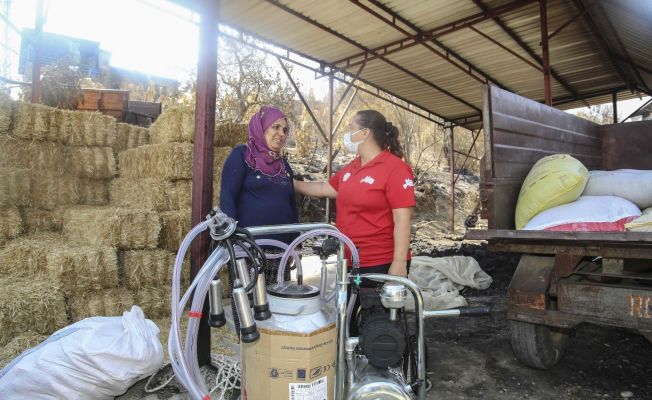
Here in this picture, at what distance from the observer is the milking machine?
1506mm

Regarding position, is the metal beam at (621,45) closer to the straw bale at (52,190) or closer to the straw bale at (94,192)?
the straw bale at (94,192)

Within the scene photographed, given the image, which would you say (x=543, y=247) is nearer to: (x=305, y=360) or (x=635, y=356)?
(x=635, y=356)

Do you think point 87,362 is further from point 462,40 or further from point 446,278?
point 462,40

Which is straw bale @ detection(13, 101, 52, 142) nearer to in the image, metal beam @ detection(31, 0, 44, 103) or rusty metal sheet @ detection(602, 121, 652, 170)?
metal beam @ detection(31, 0, 44, 103)

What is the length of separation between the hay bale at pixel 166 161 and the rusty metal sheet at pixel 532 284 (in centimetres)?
389

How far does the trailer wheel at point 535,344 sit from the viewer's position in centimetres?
284

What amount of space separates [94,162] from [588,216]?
18.9ft

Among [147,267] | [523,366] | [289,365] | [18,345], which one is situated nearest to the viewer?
[289,365]

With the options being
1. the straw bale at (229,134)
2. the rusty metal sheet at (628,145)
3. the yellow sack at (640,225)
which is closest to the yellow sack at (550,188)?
the yellow sack at (640,225)

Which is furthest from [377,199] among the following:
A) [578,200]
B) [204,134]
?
[578,200]

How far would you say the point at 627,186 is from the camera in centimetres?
294

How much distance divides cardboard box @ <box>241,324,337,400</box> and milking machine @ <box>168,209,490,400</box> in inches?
2.5

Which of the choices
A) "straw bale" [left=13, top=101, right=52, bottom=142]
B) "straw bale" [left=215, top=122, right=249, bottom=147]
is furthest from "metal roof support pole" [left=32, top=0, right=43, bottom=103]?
"straw bale" [left=215, top=122, right=249, bottom=147]

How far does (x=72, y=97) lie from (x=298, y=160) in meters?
7.07
